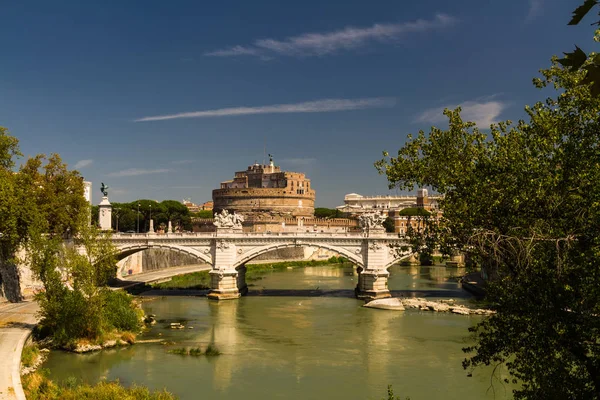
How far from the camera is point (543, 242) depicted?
10281mm

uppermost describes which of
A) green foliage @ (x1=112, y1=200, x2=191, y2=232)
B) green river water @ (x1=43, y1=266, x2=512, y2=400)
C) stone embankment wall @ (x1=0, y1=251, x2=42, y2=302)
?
Result: green foliage @ (x1=112, y1=200, x2=191, y2=232)

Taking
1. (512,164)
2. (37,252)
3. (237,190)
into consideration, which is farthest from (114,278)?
(237,190)

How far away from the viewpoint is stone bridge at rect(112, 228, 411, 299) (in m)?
40.2

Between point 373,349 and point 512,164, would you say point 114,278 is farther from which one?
point 512,164

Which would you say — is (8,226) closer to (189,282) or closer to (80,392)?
(80,392)

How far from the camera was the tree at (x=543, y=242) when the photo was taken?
9.74 m

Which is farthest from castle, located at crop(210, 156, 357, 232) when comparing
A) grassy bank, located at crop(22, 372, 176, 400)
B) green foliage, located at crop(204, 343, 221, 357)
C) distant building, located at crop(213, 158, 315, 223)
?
grassy bank, located at crop(22, 372, 176, 400)

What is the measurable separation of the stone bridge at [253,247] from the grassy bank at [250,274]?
5186 millimetres

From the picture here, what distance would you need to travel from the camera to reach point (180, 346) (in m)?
26.5

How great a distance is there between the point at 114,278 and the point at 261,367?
2459 centimetres

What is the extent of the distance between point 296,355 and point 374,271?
15551 millimetres

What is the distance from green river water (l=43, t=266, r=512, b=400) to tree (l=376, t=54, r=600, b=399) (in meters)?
5.63

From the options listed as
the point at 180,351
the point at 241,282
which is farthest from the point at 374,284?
the point at 180,351

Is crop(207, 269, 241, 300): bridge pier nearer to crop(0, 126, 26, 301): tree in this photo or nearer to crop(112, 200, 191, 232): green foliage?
crop(0, 126, 26, 301): tree
